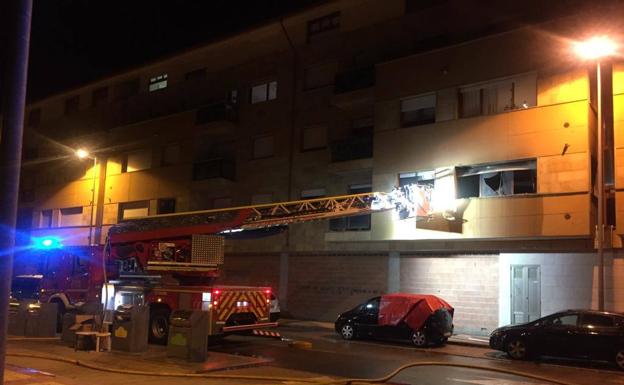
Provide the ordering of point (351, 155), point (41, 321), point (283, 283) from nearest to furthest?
point (41, 321)
point (351, 155)
point (283, 283)

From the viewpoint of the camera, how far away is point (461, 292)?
21.7 meters

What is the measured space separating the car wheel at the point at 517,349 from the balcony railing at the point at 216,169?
694 inches

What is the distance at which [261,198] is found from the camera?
28984 millimetres

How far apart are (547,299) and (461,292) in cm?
303

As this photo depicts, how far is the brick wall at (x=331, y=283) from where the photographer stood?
24.6 metres

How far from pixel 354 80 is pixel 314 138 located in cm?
362

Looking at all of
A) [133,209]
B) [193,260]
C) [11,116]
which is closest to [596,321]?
[193,260]

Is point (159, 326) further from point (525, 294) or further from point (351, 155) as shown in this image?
point (525, 294)

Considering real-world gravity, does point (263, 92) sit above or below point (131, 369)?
above

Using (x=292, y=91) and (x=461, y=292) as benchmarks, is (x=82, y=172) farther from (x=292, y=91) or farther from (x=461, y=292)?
(x=461, y=292)

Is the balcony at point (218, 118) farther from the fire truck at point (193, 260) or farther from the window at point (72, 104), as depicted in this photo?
the window at point (72, 104)

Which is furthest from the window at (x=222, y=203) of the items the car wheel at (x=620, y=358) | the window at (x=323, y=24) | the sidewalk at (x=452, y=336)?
the car wheel at (x=620, y=358)

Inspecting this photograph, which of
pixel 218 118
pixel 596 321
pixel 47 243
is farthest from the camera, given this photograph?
pixel 218 118

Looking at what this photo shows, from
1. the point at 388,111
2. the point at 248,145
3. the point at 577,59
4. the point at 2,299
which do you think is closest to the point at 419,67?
the point at 388,111
